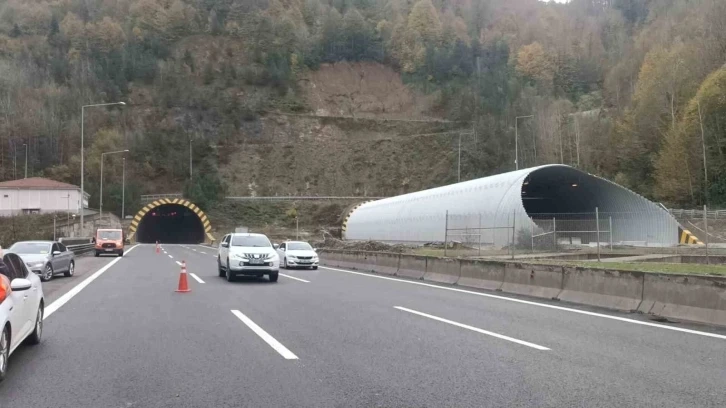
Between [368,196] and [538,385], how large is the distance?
89.4m

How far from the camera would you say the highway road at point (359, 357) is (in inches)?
257

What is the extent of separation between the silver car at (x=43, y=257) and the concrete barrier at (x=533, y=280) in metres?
15.5

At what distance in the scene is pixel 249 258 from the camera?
71.2 feet

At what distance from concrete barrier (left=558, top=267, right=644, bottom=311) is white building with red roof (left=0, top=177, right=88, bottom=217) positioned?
73503 millimetres

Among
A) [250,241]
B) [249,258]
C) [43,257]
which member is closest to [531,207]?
[250,241]

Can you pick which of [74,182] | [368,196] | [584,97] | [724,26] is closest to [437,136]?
Answer: [368,196]

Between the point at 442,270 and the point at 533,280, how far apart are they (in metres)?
5.62

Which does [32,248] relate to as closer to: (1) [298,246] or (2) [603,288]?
(1) [298,246]

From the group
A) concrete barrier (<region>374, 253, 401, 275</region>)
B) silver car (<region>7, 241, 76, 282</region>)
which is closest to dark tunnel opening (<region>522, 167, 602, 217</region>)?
concrete barrier (<region>374, 253, 401, 275</region>)

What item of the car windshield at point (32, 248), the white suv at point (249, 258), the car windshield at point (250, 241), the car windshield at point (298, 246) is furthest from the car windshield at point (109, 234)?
the car windshield at point (250, 241)

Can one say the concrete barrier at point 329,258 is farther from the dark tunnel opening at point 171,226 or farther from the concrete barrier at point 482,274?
the dark tunnel opening at point 171,226

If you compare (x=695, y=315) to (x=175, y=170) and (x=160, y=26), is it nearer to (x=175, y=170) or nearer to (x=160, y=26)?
(x=175, y=170)

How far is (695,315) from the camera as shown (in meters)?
11.9

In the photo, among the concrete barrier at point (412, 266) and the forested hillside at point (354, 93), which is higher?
the forested hillside at point (354, 93)
